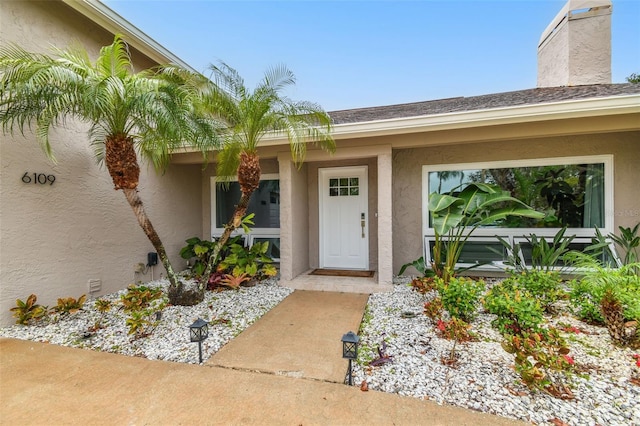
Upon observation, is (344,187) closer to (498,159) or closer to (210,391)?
(498,159)

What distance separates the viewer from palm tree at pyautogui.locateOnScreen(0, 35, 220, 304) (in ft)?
11.4

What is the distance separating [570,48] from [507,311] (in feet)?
26.2

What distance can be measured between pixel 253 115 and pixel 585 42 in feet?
29.0

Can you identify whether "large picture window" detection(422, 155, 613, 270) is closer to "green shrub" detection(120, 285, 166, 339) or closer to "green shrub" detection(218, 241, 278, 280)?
"green shrub" detection(218, 241, 278, 280)

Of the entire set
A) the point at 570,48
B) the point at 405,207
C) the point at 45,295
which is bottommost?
the point at 45,295

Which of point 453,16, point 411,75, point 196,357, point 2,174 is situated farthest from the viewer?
point 411,75

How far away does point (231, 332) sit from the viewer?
385cm

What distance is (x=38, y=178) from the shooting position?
454 cm

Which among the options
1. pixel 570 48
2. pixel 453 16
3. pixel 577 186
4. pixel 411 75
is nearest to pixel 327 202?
pixel 577 186

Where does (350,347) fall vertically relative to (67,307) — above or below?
above

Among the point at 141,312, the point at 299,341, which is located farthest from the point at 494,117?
the point at 141,312

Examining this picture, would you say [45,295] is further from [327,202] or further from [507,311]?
[507,311]

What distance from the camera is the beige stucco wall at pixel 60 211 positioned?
421cm

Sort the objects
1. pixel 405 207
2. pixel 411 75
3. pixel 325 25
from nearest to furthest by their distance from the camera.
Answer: pixel 405 207 < pixel 325 25 < pixel 411 75
